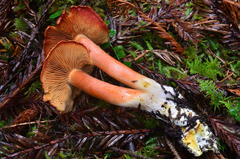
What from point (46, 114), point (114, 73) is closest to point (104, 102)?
point (114, 73)

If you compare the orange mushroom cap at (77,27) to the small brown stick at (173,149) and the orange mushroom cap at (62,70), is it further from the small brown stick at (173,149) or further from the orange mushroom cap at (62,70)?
the small brown stick at (173,149)

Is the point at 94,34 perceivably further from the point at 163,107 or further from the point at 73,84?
the point at 163,107

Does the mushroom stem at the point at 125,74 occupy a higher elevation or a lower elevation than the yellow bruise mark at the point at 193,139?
higher

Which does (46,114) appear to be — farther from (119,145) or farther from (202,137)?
(202,137)

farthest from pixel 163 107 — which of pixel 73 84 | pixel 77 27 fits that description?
pixel 77 27

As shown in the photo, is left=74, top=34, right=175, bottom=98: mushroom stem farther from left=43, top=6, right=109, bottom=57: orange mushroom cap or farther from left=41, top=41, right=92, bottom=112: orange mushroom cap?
left=43, top=6, right=109, bottom=57: orange mushroom cap

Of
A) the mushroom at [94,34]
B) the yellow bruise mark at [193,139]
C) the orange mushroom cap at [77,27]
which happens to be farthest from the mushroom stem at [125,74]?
the yellow bruise mark at [193,139]
